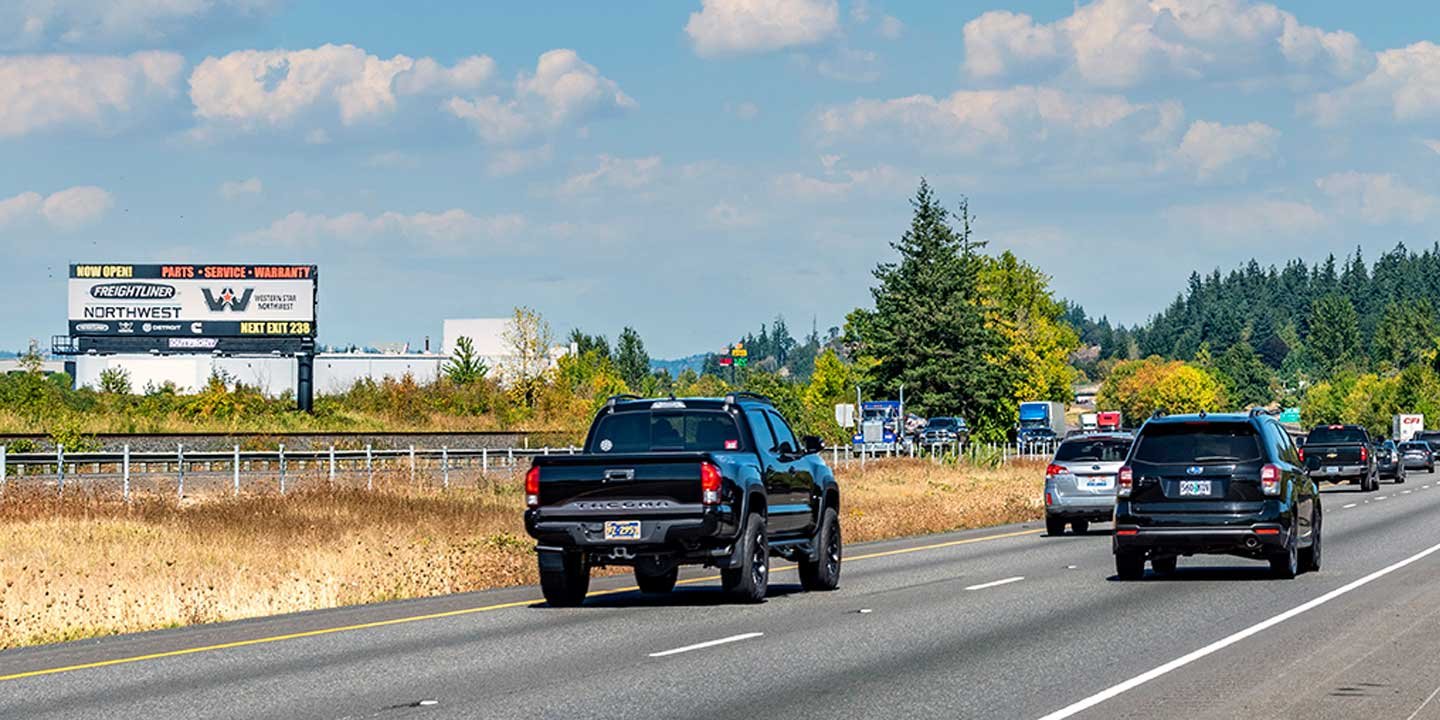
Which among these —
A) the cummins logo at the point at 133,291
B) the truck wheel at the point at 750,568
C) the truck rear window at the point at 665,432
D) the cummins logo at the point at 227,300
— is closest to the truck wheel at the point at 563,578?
the truck rear window at the point at 665,432

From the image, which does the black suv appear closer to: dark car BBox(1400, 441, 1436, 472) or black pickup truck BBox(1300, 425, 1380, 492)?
black pickup truck BBox(1300, 425, 1380, 492)

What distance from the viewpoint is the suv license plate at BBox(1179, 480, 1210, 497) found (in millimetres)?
21562

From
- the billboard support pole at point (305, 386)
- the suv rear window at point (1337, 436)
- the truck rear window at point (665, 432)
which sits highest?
the billboard support pole at point (305, 386)

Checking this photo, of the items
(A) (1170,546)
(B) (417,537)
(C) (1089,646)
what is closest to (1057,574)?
(A) (1170,546)

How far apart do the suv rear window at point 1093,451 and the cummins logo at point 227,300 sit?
94481mm

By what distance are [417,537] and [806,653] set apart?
15.8 meters

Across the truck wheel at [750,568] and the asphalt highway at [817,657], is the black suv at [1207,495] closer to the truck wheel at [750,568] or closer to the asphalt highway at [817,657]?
the asphalt highway at [817,657]

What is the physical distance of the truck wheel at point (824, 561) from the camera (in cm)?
2073

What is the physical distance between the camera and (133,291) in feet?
410

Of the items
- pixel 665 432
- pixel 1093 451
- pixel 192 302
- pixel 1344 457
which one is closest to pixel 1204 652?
pixel 665 432

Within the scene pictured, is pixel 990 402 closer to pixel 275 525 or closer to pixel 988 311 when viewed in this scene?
pixel 988 311

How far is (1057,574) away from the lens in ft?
76.3

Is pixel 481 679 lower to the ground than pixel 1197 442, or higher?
lower

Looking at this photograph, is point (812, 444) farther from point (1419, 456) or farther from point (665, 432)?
point (1419, 456)
